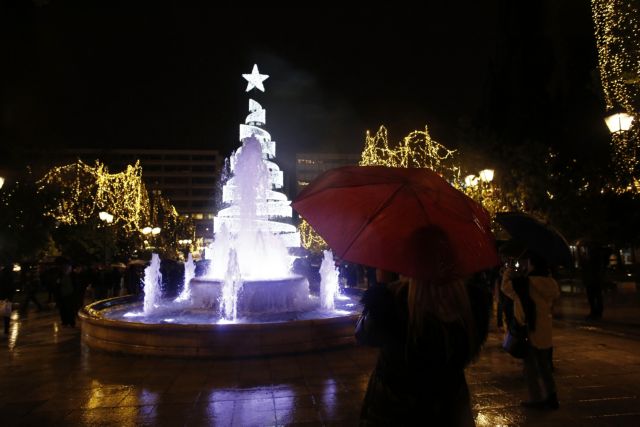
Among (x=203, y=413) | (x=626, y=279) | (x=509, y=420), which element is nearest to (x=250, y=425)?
(x=203, y=413)

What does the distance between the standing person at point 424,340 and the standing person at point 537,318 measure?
318 centimetres

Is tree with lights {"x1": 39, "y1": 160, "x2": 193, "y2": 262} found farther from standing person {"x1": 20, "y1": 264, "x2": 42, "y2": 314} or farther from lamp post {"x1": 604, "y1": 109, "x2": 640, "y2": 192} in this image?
lamp post {"x1": 604, "y1": 109, "x2": 640, "y2": 192}

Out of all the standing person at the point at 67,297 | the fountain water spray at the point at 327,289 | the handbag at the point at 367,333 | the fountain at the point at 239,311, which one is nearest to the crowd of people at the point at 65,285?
the standing person at the point at 67,297

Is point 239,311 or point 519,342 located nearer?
point 519,342

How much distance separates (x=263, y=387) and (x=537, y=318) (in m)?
3.76

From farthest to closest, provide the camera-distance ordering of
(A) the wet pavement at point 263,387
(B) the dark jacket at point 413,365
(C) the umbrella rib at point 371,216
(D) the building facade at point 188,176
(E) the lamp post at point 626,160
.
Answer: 1. (D) the building facade at point 188,176
2. (E) the lamp post at point 626,160
3. (A) the wet pavement at point 263,387
4. (C) the umbrella rib at point 371,216
5. (B) the dark jacket at point 413,365

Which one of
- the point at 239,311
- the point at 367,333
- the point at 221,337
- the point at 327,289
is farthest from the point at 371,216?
the point at 327,289

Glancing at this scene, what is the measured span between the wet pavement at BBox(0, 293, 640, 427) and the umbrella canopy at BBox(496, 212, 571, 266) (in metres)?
1.83

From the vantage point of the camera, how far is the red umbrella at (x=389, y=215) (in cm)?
299

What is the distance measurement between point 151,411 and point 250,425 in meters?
1.37

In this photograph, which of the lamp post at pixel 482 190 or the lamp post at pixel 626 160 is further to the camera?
the lamp post at pixel 482 190

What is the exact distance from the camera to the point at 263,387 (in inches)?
269

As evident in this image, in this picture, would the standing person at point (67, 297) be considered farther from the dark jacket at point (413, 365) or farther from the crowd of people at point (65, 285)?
the dark jacket at point (413, 365)

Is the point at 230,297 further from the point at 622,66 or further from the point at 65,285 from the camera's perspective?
the point at 622,66
